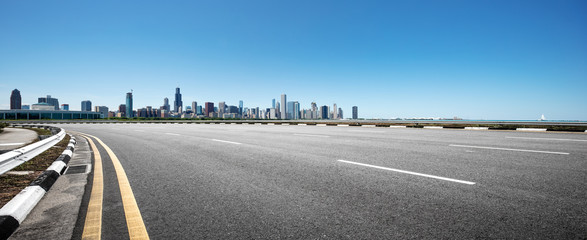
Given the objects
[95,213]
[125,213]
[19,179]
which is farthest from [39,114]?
[125,213]

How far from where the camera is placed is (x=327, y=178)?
175 inches

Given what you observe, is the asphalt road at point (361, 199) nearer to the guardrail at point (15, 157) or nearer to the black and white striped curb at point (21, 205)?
the black and white striped curb at point (21, 205)

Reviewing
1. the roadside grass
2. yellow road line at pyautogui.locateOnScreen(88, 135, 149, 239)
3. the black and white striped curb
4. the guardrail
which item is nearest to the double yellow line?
yellow road line at pyautogui.locateOnScreen(88, 135, 149, 239)

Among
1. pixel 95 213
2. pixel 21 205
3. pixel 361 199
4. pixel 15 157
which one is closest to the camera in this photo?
pixel 21 205

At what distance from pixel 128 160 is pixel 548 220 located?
7764 millimetres

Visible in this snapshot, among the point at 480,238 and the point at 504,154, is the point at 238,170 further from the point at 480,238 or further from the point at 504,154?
the point at 504,154

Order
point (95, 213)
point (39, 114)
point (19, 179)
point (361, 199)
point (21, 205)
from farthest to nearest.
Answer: point (39, 114) < point (19, 179) < point (361, 199) < point (95, 213) < point (21, 205)

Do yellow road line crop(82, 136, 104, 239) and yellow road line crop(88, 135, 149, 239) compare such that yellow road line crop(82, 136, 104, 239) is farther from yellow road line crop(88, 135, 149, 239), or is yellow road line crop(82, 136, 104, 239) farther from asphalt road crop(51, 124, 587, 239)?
yellow road line crop(88, 135, 149, 239)

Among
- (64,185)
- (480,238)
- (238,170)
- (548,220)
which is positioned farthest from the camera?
(238,170)

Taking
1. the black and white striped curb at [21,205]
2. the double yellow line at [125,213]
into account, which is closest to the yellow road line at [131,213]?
the double yellow line at [125,213]

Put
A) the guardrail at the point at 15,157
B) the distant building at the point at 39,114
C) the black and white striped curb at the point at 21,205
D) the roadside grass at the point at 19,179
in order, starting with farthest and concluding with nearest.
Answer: the distant building at the point at 39,114, the guardrail at the point at 15,157, the roadside grass at the point at 19,179, the black and white striped curb at the point at 21,205

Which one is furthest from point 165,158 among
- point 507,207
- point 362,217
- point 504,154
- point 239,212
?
point 504,154

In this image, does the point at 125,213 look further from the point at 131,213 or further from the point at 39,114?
the point at 39,114

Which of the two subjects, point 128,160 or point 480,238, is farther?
point 128,160
